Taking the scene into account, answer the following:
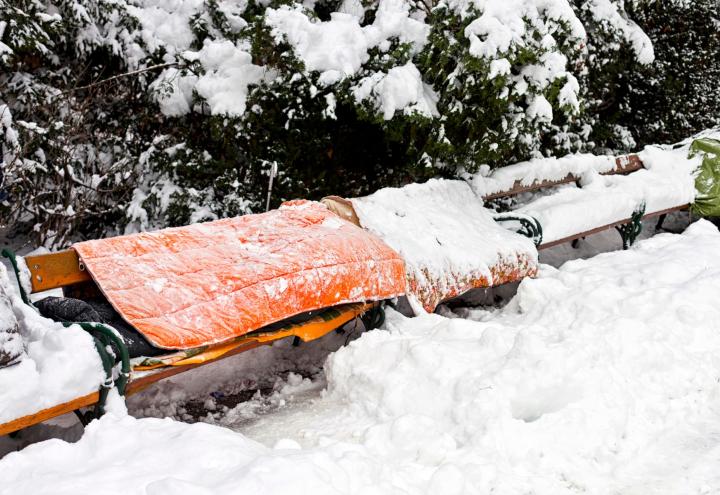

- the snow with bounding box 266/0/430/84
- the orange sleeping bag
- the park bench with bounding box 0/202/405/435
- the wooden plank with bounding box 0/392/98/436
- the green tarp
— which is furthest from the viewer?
the green tarp

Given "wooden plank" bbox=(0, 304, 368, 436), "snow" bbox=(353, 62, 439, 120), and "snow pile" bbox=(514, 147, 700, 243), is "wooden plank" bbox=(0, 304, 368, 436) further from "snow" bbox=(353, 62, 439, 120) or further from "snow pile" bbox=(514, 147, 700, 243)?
"snow pile" bbox=(514, 147, 700, 243)

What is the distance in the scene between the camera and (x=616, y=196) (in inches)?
252

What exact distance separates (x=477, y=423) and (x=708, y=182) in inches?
229

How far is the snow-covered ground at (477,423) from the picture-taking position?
7.47 feet

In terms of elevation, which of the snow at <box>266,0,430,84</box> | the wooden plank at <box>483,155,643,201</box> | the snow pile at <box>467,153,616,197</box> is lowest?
the wooden plank at <box>483,155,643,201</box>

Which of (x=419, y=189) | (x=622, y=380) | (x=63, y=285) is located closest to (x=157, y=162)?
(x=419, y=189)

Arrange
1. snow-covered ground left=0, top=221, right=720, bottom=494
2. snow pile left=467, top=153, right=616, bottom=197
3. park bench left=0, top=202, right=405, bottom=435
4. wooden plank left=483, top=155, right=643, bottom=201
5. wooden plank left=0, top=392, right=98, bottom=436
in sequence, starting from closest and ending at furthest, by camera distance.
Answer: snow-covered ground left=0, top=221, right=720, bottom=494
wooden plank left=0, top=392, right=98, bottom=436
park bench left=0, top=202, right=405, bottom=435
snow pile left=467, top=153, right=616, bottom=197
wooden plank left=483, top=155, right=643, bottom=201

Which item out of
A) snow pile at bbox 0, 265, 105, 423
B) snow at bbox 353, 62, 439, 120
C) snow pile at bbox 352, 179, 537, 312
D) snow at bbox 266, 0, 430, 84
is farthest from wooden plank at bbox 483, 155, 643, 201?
snow pile at bbox 0, 265, 105, 423

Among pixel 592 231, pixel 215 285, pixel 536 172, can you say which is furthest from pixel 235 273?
pixel 592 231

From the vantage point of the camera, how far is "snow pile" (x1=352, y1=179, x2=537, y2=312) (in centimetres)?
446

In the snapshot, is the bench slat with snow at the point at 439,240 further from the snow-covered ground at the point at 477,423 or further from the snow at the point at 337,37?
the snow at the point at 337,37

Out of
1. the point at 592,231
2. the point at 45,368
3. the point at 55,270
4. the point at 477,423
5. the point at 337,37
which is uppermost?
the point at 337,37

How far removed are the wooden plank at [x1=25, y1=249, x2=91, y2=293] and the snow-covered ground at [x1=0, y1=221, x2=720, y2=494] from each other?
887 mm

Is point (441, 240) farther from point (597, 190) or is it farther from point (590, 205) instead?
point (597, 190)
